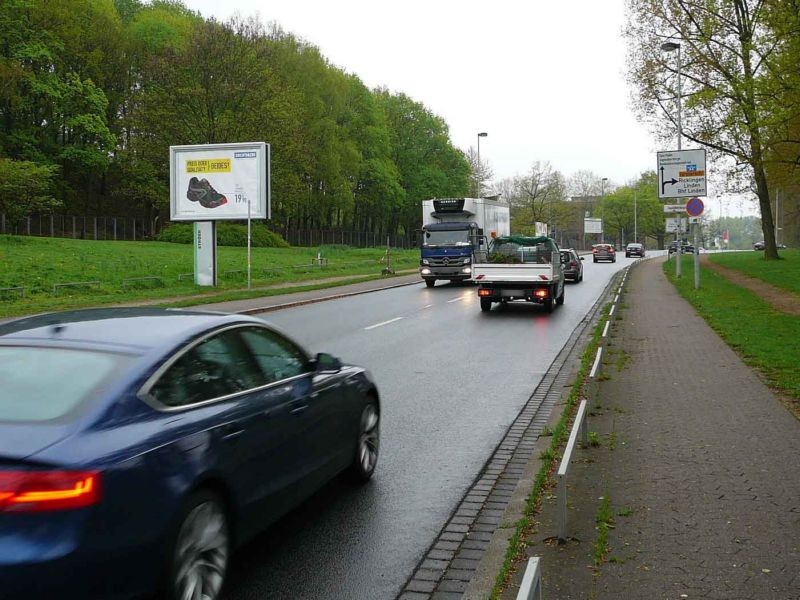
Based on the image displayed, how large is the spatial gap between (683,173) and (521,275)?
904cm

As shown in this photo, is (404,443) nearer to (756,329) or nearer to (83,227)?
(756,329)

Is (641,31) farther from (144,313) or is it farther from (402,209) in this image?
(402,209)

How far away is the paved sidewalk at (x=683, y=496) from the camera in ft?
13.4

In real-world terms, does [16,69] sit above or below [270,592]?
above

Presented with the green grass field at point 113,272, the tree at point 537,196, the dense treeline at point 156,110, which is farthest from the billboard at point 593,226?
the green grass field at point 113,272

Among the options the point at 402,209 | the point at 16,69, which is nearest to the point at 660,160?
the point at 16,69

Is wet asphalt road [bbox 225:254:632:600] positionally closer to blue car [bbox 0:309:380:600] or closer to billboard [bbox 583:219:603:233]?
blue car [bbox 0:309:380:600]

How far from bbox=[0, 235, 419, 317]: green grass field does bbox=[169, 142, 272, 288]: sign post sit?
5.09 ft

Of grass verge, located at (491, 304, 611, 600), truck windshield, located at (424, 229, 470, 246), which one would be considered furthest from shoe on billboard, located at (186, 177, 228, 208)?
grass verge, located at (491, 304, 611, 600)

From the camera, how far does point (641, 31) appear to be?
4106cm

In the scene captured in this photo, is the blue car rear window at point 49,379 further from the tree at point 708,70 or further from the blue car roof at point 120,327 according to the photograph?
the tree at point 708,70

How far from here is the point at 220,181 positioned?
94.9 feet

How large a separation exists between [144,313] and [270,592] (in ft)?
5.81

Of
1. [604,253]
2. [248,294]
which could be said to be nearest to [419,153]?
[604,253]
